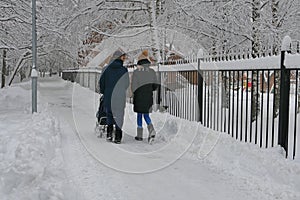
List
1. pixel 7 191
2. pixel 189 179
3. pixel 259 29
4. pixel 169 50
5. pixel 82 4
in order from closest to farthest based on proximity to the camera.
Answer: pixel 7 191, pixel 189 179, pixel 259 29, pixel 82 4, pixel 169 50

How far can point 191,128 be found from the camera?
323 inches

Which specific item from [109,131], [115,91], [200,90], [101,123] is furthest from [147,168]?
[200,90]

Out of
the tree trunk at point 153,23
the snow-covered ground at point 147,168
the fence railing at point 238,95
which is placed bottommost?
the snow-covered ground at point 147,168

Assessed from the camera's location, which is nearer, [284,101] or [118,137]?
[284,101]

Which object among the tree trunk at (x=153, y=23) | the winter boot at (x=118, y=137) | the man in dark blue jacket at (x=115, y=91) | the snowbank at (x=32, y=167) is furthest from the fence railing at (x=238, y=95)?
the snowbank at (x=32, y=167)

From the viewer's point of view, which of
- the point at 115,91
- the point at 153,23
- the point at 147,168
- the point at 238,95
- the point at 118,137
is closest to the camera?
the point at 147,168

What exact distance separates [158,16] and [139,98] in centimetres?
644

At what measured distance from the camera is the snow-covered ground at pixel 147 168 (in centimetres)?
492

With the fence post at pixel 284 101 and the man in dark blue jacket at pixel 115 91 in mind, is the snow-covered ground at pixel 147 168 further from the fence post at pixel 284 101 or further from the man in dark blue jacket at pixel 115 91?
the man in dark blue jacket at pixel 115 91

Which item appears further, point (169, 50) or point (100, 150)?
point (169, 50)

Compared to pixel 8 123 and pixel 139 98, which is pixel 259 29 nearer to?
pixel 139 98

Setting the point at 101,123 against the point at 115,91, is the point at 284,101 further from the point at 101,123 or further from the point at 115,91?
the point at 101,123

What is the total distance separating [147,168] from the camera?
255 inches

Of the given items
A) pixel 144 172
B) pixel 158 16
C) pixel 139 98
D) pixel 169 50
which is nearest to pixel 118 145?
pixel 139 98
